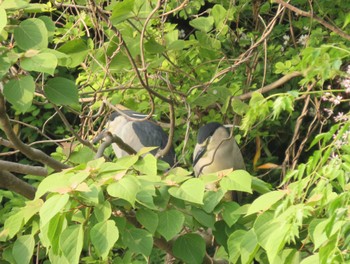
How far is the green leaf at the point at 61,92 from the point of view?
2480mm

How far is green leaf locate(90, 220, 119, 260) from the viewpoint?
7.80 feet

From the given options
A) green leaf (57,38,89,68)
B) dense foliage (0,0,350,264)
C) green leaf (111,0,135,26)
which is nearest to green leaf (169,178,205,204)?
dense foliage (0,0,350,264)

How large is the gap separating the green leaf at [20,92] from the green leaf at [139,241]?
457mm

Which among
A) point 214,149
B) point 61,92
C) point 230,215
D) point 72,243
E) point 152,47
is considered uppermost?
point 61,92

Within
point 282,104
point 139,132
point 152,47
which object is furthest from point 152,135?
point 282,104

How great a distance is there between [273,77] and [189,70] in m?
0.82

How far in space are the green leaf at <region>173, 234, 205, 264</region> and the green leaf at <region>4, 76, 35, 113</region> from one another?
0.66 metres

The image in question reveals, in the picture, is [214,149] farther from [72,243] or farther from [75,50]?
[72,243]

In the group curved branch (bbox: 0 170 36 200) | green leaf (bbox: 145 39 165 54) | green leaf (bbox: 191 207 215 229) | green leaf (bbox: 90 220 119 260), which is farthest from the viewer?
green leaf (bbox: 145 39 165 54)

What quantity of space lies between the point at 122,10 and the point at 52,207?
764 mm

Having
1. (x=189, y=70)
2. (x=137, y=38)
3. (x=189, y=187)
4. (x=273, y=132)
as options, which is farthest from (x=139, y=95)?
(x=189, y=187)

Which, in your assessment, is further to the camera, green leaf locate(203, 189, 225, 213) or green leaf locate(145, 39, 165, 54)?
green leaf locate(145, 39, 165, 54)

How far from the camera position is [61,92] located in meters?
2.49

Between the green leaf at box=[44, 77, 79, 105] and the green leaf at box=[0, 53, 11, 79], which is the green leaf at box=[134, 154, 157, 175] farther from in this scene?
the green leaf at box=[0, 53, 11, 79]
